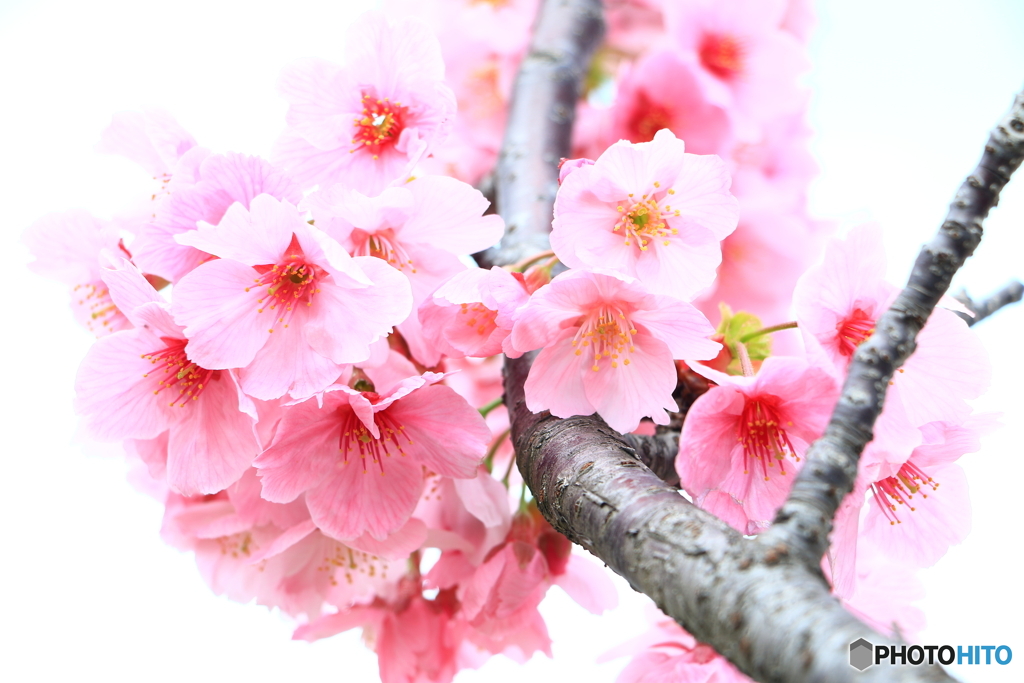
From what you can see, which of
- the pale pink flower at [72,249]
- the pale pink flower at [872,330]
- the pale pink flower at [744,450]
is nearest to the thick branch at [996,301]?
the pale pink flower at [872,330]

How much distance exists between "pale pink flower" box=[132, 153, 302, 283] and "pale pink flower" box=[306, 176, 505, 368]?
44 millimetres

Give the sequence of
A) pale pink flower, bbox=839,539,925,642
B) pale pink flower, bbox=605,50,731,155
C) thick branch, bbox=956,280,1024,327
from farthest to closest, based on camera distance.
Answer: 1. pale pink flower, bbox=605,50,731,155
2. pale pink flower, bbox=839,539,925,642
3. thick branch, bbox=956,280,1024,327

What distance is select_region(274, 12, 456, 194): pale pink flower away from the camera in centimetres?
60

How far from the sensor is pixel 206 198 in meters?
0.54

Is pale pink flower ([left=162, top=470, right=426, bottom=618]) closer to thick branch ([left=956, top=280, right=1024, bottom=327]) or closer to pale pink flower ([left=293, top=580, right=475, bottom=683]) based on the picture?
pale pink flower ([left=293, top=580, right=475, bottom=683])

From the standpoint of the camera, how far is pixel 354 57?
0.62 meters

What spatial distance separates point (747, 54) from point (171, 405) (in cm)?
93

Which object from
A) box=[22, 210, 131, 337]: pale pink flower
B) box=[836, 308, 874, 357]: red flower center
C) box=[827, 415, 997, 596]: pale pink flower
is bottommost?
box=[827, 415, 997, 596]: pale pink flower

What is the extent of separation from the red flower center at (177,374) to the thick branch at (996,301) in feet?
1.96

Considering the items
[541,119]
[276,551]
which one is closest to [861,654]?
[276,551]

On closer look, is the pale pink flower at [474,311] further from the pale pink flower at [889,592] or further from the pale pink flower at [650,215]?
the pale pink flower at [889,592]

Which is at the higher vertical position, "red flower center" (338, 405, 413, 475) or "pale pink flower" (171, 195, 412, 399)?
"pale pink flower" (171, 195, 412, 399)

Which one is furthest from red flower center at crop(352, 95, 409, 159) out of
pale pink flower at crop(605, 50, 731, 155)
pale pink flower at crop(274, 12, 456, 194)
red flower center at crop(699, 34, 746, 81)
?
red flower center at crop(699, 34, 746, 81)

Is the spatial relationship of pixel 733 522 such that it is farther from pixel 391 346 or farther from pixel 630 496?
pixel 391 346
